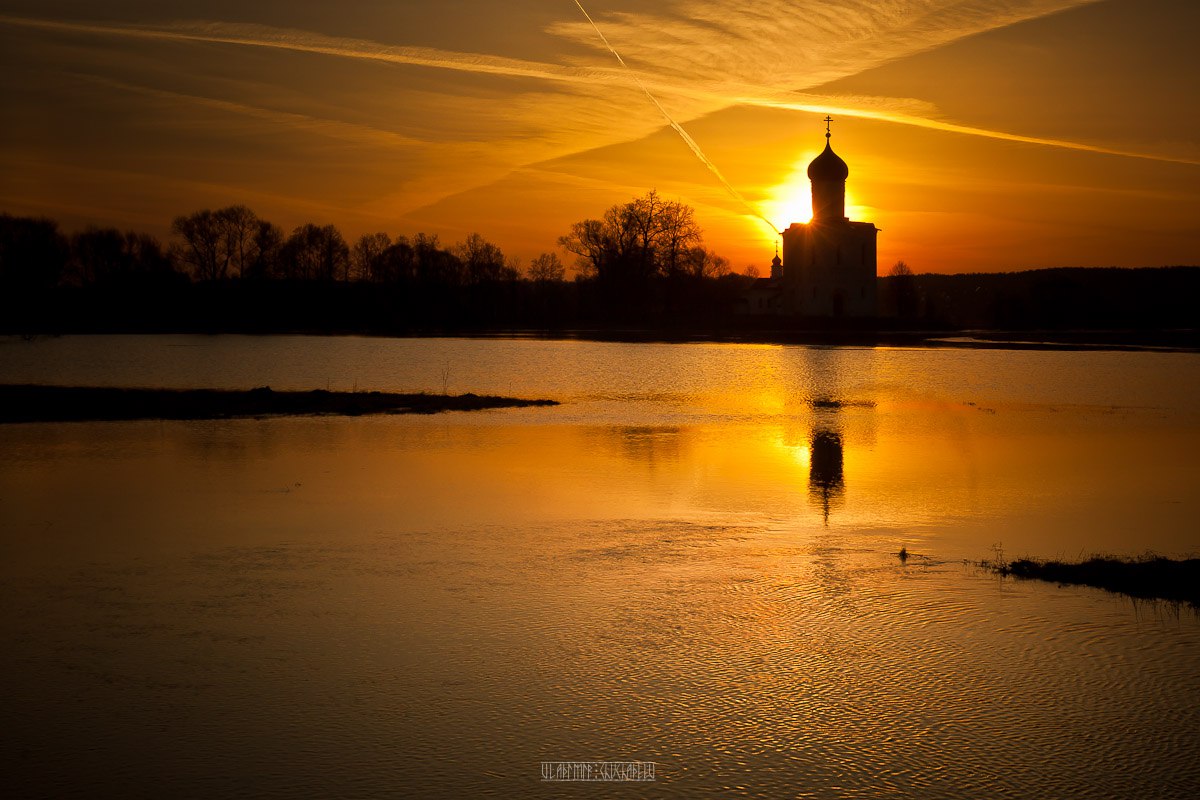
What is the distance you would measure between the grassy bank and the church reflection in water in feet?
9.72

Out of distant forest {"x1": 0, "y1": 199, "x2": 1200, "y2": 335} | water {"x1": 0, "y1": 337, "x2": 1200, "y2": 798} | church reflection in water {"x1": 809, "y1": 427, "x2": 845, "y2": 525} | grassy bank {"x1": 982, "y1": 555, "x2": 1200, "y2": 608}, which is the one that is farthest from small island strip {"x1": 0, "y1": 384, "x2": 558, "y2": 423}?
distant forest {"x1": 0, "y1": 199, "x2": 1200, "y2": 335}

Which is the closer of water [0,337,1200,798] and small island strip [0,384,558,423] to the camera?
water [0,337,1200,798]

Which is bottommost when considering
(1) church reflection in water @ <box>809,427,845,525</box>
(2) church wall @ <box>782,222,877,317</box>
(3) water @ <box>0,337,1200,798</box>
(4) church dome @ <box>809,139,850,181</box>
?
(3) water @ <box>0,337,1200,798</box>

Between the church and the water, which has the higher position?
the church

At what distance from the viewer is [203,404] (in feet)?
91.6

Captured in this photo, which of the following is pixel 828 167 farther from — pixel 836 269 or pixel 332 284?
pixel 332 284

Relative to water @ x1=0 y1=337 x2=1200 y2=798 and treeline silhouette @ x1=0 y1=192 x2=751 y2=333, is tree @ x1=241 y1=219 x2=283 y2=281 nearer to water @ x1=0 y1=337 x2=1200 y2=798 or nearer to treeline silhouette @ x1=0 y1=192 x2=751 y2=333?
treeline silhouette @ x1=0 y1=192 x2=751 y2=333

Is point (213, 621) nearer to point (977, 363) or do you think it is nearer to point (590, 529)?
point (590, 529)

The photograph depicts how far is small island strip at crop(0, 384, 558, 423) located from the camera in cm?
2570

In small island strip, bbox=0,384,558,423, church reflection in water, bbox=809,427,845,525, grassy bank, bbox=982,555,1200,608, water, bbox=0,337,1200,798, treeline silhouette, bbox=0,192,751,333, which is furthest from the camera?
treeline silhouette, bbox=0,192,751,333

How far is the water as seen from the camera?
244 inches

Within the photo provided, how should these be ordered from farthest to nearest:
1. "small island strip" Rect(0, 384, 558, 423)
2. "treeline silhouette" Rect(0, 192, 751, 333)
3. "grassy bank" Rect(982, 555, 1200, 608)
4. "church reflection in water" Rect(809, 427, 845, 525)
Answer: "treeline silhouette" Rect(0, 192, 751, 333), "small island strip" Rect(0, 384, 558, 423), "church reflection in water" Rect(809, 427, 845, 525), "grassy bank" Rect(982, 555, 1200, 608)

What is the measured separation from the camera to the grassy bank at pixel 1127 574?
31.4ft

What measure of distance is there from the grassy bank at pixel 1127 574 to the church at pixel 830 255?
11481cm
